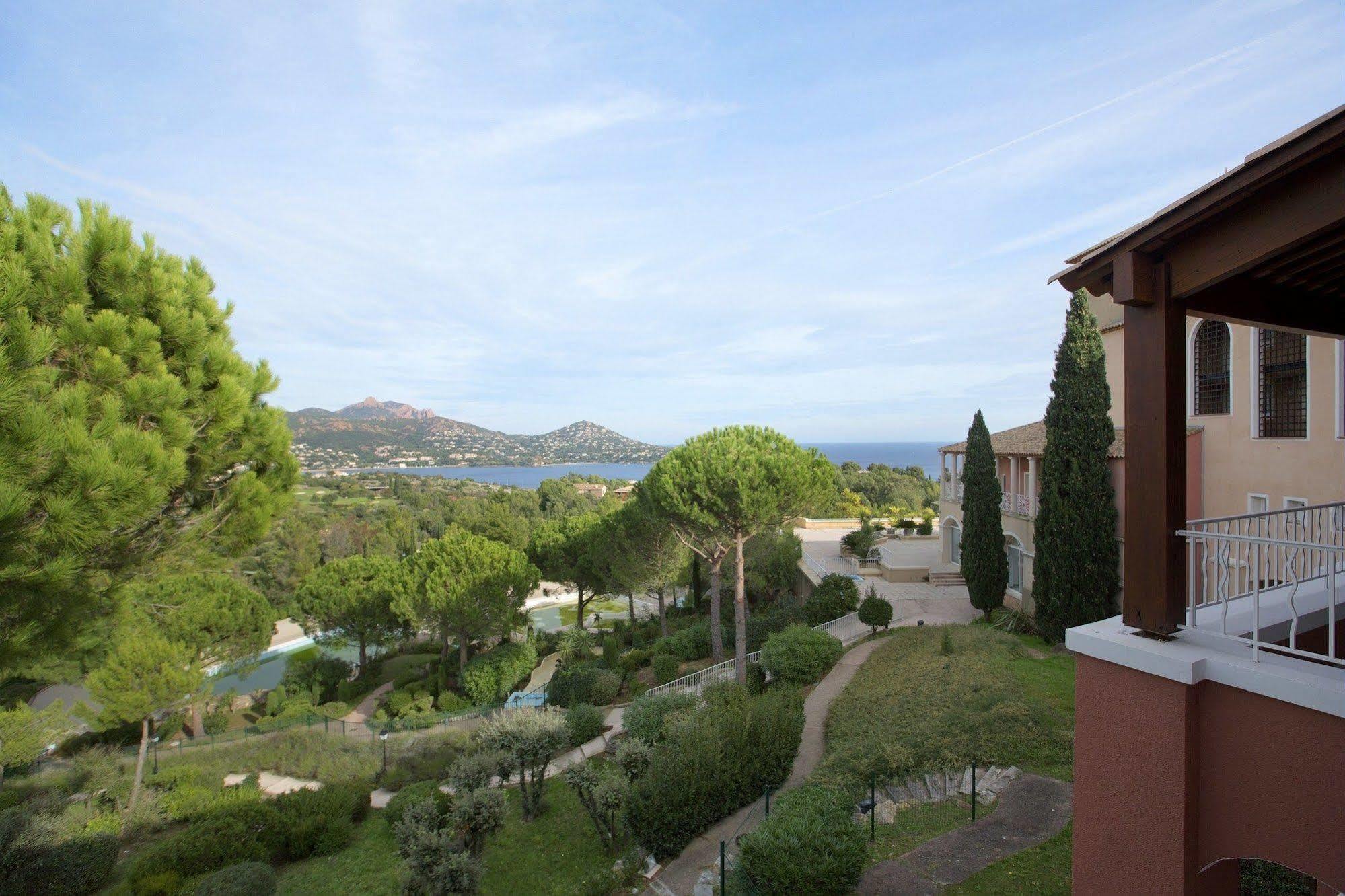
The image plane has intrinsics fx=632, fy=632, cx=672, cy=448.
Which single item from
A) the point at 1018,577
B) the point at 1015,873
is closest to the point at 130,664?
the point at 1015,873

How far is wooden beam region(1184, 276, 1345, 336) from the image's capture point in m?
3.68

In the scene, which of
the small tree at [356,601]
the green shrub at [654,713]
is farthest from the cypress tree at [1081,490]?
the small tree at [356,601]

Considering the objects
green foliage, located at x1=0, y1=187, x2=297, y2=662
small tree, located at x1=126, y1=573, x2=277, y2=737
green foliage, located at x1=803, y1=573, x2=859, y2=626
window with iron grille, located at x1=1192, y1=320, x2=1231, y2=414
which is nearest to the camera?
green foliage, located at x1=0, y1=187, x2=297, y2=662

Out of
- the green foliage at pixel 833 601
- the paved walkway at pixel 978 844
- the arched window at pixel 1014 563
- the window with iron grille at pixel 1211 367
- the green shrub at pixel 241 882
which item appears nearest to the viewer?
the paved walkway at pixel 978 844

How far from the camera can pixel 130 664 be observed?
1561cm

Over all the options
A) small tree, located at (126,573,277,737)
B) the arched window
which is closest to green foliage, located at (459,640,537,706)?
small tree, located at (126,573,277,737)

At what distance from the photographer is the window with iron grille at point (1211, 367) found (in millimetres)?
11703

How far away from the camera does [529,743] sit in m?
11.3

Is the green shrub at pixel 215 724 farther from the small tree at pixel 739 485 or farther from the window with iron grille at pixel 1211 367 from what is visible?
the window with iron grille at pixel 1211 367

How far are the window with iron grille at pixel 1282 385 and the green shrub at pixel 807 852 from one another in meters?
Result: 10.0

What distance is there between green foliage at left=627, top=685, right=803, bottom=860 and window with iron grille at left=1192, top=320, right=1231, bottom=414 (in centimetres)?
974

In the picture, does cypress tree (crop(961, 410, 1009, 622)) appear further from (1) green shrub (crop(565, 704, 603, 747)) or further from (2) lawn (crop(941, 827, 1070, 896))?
(2) lawn (crop(941, 827, 1070, 896))

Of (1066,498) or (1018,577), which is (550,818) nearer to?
(1066,498)

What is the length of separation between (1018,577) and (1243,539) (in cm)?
1843
